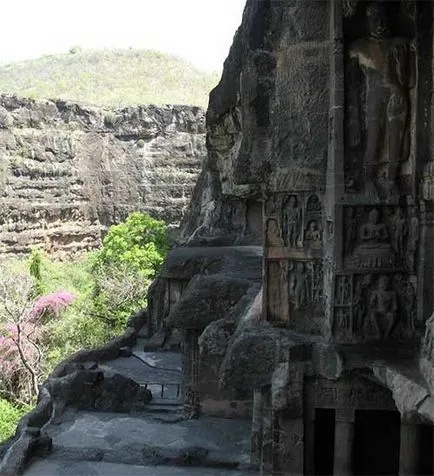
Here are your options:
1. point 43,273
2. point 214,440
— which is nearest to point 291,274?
point 214,440

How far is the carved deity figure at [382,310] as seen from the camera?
257 inches

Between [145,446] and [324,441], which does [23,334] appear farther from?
[324,441]

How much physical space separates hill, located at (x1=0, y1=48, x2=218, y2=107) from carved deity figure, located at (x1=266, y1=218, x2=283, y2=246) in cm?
3774

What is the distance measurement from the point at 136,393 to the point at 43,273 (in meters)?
22.6

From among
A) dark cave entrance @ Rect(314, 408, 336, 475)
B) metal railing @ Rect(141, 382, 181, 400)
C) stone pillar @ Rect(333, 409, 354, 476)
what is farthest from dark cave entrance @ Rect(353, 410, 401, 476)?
metal railing @ Rect(141, 382, 181, 400)

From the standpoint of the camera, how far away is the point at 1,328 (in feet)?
78.4

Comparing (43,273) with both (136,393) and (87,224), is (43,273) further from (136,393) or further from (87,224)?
(136,393)

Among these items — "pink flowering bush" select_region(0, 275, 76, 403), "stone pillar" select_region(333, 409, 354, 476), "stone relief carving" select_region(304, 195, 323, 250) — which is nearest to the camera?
"stone pillar" select_region(333, 409, 354, 476)

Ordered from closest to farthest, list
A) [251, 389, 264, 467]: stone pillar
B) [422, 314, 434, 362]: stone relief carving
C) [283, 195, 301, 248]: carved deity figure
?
[422, 314, 434, 362]: stone relief carving
[283, 195, 301, 248]: carved deity figure
[251, 389, 264, 467]: stone pillar

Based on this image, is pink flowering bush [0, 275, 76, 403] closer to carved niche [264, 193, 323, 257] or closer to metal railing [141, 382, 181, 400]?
metal railing [141, 382, 181, 400]

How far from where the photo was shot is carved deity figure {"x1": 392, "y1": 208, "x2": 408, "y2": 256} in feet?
21.2

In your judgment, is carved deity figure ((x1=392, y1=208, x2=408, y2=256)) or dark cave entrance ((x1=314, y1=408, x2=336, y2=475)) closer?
carved deity figure ((x1=392, y1=208, x2=408, y2=256))

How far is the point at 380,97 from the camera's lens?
21.0ft

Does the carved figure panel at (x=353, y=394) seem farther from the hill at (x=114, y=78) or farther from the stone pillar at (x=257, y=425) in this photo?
the hill at (x=114, y=78)
